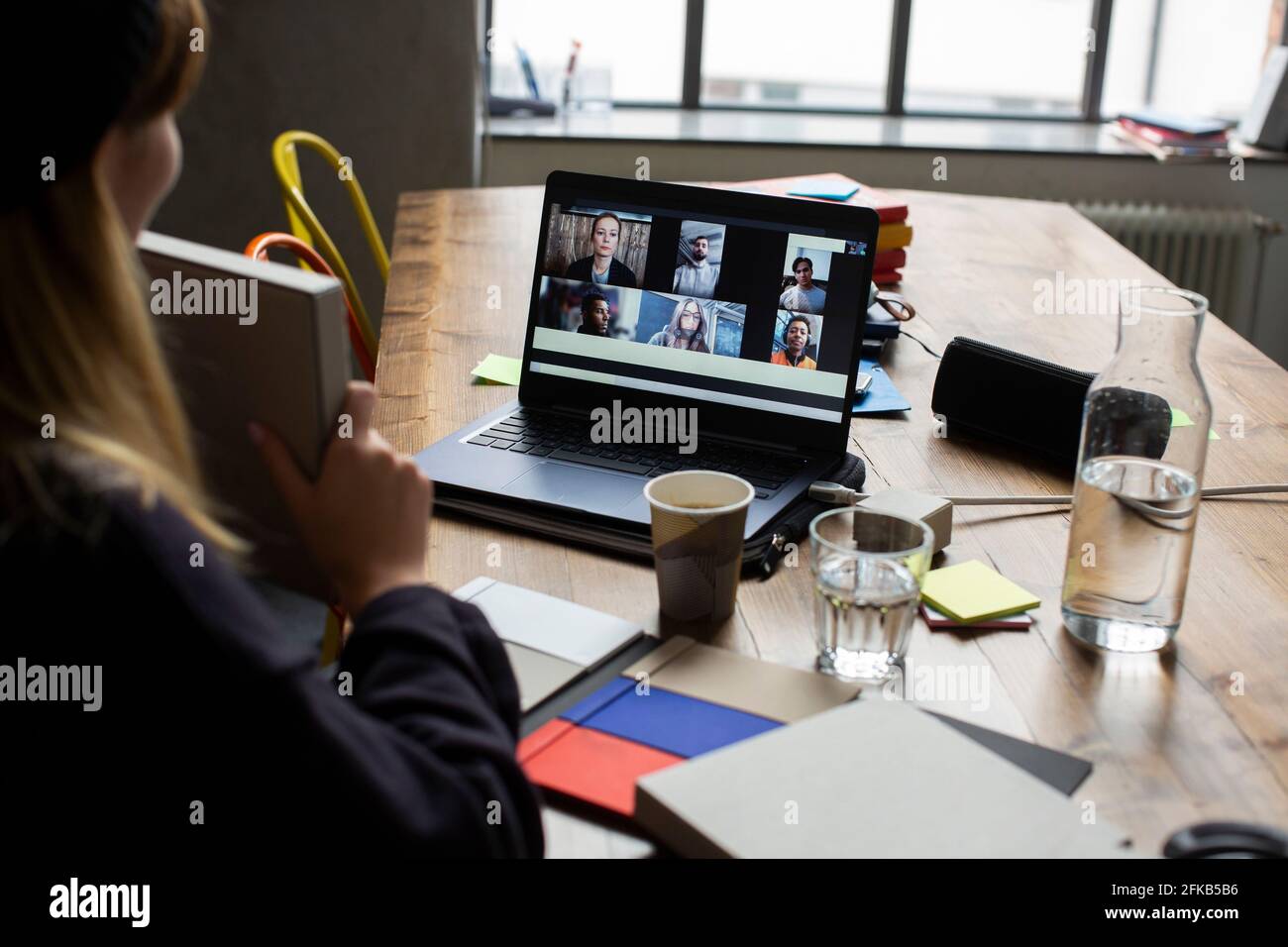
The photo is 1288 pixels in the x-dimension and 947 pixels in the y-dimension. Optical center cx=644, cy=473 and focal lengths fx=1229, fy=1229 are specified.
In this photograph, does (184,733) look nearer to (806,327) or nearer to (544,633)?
(544,633)

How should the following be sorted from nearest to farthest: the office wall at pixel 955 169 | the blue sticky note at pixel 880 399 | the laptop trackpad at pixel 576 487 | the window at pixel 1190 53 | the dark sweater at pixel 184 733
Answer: the dark sweater at pixel 184 733 < the laptop trackpad at pixel 576 487 < the blue sticky note at pixel 880 399 < the office wall at pixel 955 169 < the window at pixel 1190 53

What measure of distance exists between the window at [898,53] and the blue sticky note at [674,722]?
9.75ft

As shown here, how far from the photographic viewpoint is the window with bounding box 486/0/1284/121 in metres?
3.60

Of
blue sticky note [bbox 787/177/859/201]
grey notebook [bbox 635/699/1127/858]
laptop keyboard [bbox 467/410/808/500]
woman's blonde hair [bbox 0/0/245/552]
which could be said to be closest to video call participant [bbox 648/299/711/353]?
laptop keyboard [bbox 467/410/808/500]

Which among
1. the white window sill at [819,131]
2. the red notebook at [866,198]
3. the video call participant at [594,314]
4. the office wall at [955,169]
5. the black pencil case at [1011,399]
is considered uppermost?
the white window sill at [819,131]

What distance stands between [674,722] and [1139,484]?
419 millimetres

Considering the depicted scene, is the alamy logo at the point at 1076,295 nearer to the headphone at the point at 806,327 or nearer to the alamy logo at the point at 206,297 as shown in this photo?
the headphone at the point at 806,327

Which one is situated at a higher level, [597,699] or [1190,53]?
[1190,53]

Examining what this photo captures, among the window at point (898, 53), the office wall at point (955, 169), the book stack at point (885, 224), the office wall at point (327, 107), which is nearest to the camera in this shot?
the book stack at point (885, 224)

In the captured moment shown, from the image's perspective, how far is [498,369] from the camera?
1531 millimetres

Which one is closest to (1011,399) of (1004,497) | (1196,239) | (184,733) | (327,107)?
(1004,497)

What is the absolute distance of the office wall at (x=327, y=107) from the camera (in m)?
3.04

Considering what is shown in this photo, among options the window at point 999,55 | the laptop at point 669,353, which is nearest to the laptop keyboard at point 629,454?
the laptop at point 669,353

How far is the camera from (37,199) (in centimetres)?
60
